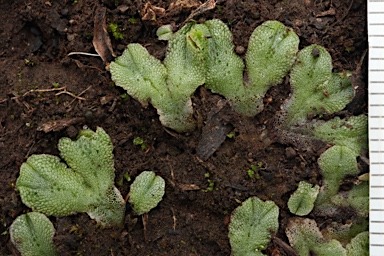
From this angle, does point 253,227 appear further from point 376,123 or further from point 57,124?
point 57,124

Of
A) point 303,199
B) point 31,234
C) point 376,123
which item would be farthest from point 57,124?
point 376,123

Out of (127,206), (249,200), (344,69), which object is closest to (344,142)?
(344,69)

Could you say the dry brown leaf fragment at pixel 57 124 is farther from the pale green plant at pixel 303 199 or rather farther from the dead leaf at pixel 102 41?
the pale green plant at pixel 303 199

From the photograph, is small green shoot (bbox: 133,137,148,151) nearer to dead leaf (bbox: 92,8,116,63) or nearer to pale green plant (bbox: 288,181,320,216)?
dead leaf (bbox: 92,8,116,63)

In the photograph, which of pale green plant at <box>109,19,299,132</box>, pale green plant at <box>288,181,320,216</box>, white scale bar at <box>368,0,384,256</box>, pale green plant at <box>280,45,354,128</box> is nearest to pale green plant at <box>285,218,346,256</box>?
pale green plant at <box>288,181,320,216</box>

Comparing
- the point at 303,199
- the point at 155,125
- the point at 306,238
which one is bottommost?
the point at 306,238

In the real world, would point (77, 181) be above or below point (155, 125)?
below

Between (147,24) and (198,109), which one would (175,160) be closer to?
(198,109)
